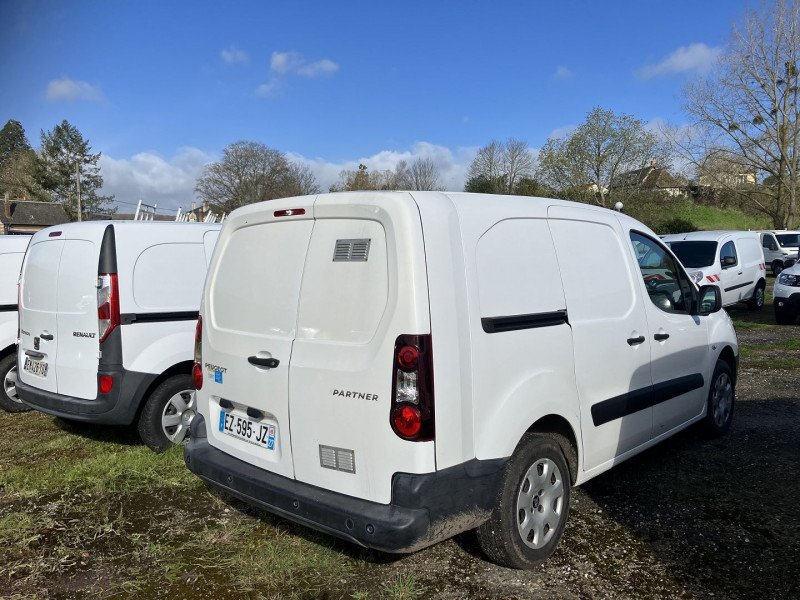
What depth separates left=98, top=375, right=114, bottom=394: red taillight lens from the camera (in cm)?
479

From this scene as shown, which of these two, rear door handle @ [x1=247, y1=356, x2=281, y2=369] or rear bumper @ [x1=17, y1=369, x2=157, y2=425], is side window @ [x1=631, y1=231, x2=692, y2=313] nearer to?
rear door handle @ [x1=247, y1=356, x2=281, y2=369]

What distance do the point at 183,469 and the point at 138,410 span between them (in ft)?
2.34

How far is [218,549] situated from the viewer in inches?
141

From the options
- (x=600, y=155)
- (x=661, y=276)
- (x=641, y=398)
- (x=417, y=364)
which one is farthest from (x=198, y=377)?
(x=600, y=155)

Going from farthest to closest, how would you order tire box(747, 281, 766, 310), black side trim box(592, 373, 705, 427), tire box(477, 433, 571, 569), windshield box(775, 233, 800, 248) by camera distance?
windshield box(775, 233, 800, 248) → tire box(747, 281, 766, 310) → black side trim box(592, 373, 705, 427) → tire box(477, 433, 571, 569)

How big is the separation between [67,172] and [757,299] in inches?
2677

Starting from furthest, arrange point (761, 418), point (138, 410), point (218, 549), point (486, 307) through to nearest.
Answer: point (761, 418) < point (138, 410) < point (218, 549) < point (486, 307)

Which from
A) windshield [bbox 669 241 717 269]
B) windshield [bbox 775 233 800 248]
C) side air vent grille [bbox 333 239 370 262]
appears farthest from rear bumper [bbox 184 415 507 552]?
windshield [bbox 775 233 800 248]

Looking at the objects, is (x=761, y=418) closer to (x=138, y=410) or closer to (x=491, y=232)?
(x=491, y=232)

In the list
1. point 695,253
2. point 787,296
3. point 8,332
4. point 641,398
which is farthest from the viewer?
point 695,253

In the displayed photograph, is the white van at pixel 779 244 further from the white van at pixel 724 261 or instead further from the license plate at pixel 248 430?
the license plate at pixel 248 430

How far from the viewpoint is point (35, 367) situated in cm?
529

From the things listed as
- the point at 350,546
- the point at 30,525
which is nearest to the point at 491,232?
the point at 350,546

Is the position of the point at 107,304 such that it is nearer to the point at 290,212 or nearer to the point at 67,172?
the point at 290,212
